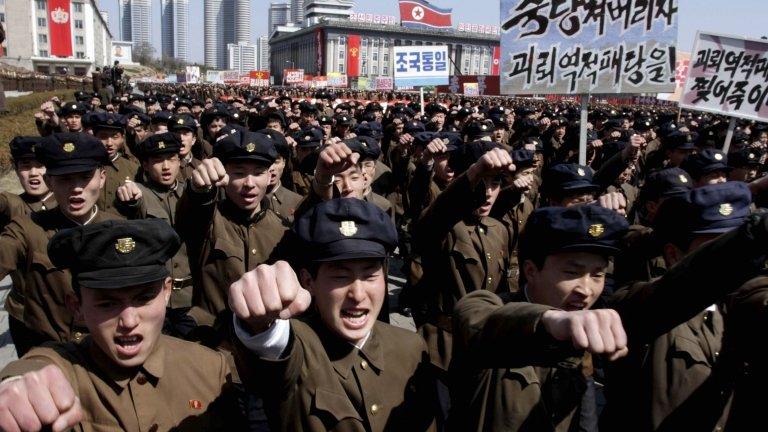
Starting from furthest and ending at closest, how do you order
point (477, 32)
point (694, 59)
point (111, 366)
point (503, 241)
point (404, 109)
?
point (477, 32) → point (404, 109) → point (694, 59) → point (503, 241) → point (111, 366)

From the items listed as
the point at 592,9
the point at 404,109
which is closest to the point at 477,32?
the point at 404,109

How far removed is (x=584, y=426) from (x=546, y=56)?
4.25 meters

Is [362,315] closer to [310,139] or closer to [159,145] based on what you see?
[159,145]

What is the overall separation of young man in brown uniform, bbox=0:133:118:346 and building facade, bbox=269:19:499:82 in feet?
317

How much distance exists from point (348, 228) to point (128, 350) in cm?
83

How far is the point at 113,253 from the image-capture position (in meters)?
2.02

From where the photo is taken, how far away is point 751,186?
300 cm

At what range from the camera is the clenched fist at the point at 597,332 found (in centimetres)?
139

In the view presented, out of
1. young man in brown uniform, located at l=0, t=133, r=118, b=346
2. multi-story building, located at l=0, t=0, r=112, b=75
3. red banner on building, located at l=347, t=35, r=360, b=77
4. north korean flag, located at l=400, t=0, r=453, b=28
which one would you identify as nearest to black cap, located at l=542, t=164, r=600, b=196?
young man in brown uniform, located at l=0, t=133, r=118, b=346

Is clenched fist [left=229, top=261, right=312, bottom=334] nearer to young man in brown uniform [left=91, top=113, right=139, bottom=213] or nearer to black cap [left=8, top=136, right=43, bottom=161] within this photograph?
black cap [left=8, top=136, right=43, bottom=161]

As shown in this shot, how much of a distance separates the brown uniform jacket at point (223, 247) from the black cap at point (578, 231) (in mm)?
1682

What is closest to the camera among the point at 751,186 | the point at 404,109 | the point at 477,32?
the point at 751,186

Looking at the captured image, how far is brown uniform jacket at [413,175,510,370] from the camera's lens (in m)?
3.31

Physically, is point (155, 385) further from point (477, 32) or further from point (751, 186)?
point (477, 32)
